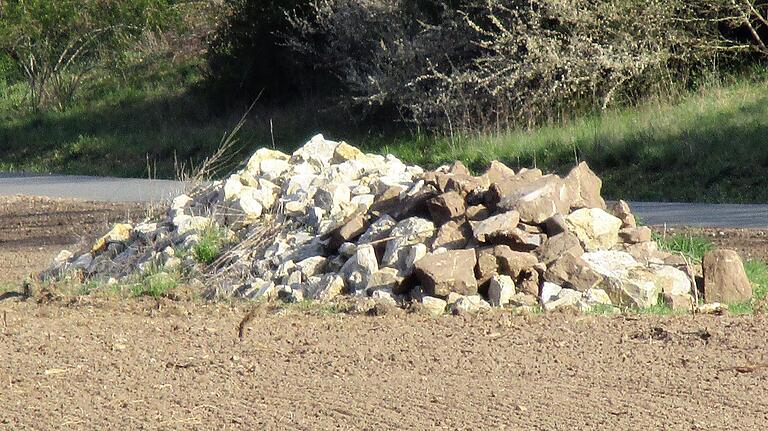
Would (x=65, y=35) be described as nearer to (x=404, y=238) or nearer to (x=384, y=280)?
(x=404, y=238)

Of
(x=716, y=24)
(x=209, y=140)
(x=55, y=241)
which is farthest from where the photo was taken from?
(x=209, y=140)

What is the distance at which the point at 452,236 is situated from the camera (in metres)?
8.38

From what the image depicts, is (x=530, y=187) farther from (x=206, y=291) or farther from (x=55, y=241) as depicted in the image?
(x=55, y=241)

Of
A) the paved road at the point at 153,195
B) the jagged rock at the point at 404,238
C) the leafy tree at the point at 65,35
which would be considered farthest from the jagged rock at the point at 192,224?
the leafy tree at the point at 65,35

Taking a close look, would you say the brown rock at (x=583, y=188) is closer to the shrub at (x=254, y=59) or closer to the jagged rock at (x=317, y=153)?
the jagged rock at (x=317, y=153)

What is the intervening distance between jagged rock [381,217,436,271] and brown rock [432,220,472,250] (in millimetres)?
137

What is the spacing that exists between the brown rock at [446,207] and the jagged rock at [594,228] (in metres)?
0.77

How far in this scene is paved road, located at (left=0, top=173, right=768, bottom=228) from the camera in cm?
1202

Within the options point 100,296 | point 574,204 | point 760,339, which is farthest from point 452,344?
point 100,296

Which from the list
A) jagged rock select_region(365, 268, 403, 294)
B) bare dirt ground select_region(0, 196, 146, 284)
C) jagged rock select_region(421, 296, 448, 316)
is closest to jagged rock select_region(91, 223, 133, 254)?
bare dirt ground select_region(0, 196, 146, 284)

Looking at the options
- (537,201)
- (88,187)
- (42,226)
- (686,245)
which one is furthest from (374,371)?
Result: (88,187)

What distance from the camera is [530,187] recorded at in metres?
8.57

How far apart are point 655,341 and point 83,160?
1940cm

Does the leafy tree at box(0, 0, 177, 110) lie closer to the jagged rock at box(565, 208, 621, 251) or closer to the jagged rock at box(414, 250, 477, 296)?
the jagged rock at box(565, 208, 621, 251)
